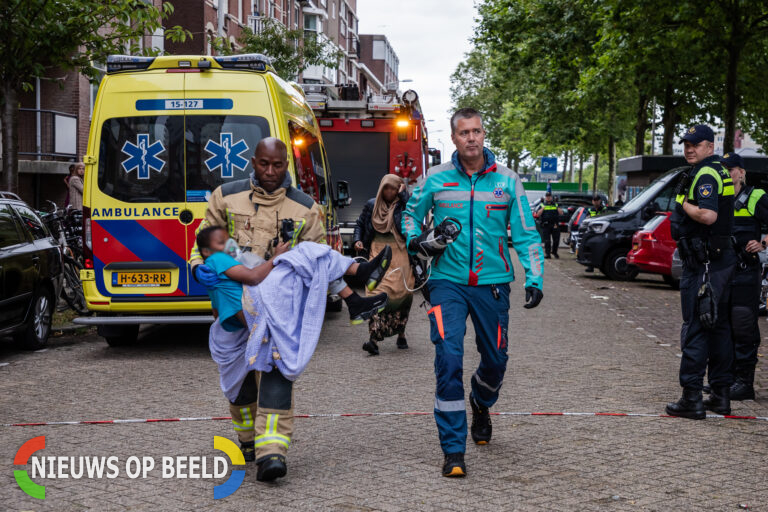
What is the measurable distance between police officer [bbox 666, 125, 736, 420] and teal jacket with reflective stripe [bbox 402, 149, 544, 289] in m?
1.70

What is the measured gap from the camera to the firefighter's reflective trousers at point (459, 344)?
16.8 feet

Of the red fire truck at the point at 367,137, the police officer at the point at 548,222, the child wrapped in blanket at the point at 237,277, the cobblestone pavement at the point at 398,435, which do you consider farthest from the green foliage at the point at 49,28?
the police officer at the point at 548,222

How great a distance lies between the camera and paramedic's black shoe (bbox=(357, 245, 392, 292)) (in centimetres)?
487

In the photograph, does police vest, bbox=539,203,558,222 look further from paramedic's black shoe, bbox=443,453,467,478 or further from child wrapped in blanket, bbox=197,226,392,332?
child wrapped in blanket, bbox=197,226,392,332

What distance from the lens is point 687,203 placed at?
261 inches

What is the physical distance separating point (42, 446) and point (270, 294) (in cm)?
196

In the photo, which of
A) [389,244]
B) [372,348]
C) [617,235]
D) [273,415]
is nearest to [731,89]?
[617,235]

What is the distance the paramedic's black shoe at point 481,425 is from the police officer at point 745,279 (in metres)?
2.41

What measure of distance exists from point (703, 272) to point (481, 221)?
7.10ft

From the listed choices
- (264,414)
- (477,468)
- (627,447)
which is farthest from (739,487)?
(264,414)

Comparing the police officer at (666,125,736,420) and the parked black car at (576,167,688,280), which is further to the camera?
the parked black car at (576,167,688,280)

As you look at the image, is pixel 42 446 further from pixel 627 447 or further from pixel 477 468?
pixel 627 447

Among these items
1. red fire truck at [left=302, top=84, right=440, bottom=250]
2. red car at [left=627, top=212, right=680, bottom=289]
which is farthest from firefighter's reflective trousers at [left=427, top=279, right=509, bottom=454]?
red car at [left=627, top=212, right=680, bottom=289]

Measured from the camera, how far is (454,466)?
5.00 metres
